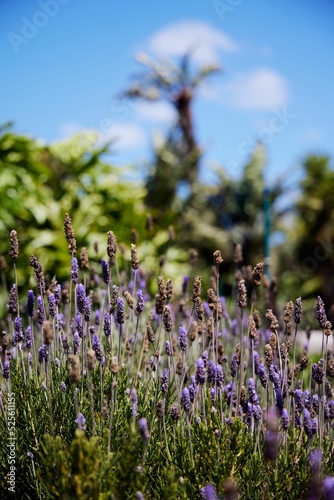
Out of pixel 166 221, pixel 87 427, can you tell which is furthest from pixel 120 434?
pixel 166 221

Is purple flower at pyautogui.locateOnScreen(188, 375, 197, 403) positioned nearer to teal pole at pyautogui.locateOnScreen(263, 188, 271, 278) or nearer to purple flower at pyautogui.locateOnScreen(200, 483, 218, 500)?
purple flower at pyautogui.locateOnScreen(200, 483, 218, 500)

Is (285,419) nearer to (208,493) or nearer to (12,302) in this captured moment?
(208,493)

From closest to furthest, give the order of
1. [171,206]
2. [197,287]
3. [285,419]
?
[285,419], [197,287], [171,206]

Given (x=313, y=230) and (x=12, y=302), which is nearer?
(x=12, y=302)

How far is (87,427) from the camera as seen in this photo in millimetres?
2248

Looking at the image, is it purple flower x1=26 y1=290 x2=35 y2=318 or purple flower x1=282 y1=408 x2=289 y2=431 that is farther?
purple flower x1=26 y1=290 x2=35 y2=318

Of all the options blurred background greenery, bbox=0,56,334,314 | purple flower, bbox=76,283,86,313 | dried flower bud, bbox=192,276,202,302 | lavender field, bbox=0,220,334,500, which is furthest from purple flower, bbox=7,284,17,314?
blurred background greenery, bbox=0,56,334,314

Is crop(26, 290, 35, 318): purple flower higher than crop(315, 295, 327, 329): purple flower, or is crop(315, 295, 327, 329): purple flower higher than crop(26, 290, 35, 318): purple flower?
crop(26, 290, 35, 318): purple flower

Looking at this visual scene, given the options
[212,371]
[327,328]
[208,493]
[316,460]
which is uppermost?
[327,328]

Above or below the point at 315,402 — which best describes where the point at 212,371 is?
above

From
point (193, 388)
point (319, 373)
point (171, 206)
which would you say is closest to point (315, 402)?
point (319, 373)

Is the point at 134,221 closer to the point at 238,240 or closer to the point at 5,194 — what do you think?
the point at 5,194

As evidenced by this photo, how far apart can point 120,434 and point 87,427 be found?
13 cm

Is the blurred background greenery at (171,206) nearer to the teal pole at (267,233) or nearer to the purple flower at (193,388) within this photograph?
the teal pole at (267,233)
